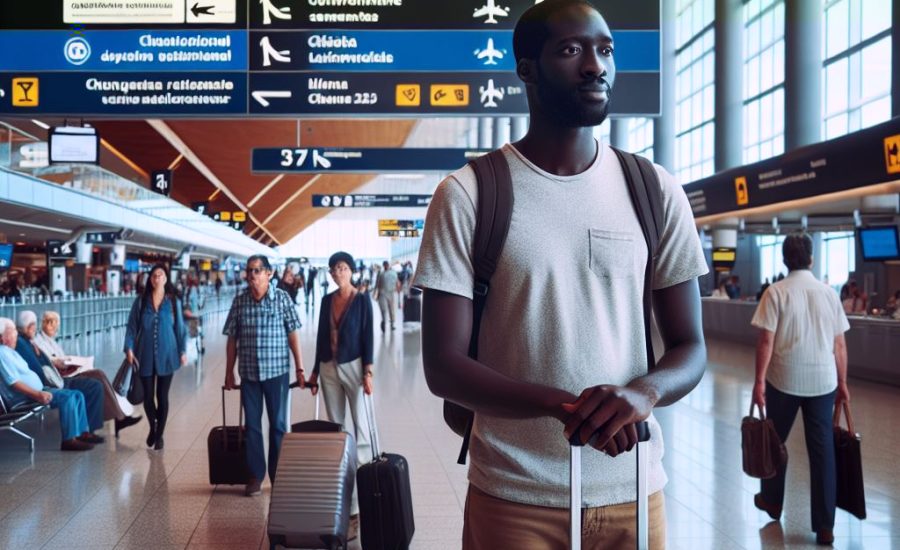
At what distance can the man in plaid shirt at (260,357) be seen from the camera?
7.27 meters

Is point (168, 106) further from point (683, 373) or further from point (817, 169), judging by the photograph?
point (817, 169)

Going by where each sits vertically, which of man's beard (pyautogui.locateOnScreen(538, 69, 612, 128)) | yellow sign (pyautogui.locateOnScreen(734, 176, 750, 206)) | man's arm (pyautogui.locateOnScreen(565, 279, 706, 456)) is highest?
yellow sign (pyautogui.locateOnScreen(734, 176, 750, 206))

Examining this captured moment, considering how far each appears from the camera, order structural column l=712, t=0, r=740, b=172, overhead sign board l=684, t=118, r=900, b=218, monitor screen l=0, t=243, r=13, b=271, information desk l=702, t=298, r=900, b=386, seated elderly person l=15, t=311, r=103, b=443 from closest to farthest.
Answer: seated elderly person l=15, t=311, r=103, b=443 < overhead sign board l=684, t=118, r=900, b=218 < information desk l=702, t=298, r=900, b=386 < structural column l=712, t=0, r=740, b=172 < monitor screen l=0, t=243, r=13, b=271

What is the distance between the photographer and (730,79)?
26.3 metres

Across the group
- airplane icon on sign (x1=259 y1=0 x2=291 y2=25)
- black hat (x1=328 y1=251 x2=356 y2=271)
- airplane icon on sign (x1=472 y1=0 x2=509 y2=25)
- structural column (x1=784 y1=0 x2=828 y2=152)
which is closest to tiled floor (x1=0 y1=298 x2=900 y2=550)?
black hat (x1=328 y1=251 x2=356 y2=271)

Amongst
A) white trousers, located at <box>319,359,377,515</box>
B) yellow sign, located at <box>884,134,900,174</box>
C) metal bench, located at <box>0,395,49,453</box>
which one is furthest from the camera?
yellow sign, located at <box>884,134,900,174</box>

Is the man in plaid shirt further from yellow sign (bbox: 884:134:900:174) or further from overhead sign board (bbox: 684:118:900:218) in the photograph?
overhead sign board (bbox: 684:118:900:218)

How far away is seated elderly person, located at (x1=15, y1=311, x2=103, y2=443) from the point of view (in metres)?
9.23

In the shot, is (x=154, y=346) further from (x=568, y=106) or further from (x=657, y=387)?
(x=657, y=387)

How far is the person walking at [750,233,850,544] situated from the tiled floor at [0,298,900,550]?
389 millimetres

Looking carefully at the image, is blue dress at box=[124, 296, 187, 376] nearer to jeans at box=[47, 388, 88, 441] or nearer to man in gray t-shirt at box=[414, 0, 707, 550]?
jeans at box=[47, 388, 88, 441]

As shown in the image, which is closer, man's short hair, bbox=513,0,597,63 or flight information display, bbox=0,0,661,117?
man's short hair, bbox=513,0,597,63

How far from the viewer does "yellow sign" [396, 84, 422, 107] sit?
8.93 meters

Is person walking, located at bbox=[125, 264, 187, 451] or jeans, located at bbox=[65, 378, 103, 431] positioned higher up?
person walking, located at bbox=[125, 264, 187, 451]
